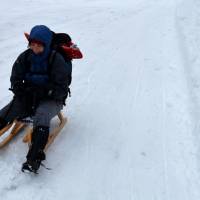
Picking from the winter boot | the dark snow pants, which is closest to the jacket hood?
the dark snow pants

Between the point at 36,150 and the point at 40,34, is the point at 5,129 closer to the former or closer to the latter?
the point at 36,150

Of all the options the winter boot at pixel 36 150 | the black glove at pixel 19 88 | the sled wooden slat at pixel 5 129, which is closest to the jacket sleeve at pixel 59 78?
the black glove at pixel 19 88

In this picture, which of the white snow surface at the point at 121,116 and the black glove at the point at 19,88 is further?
the black glove at the point at 19,88

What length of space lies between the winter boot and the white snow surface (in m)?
0.15

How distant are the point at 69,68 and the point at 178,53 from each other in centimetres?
380

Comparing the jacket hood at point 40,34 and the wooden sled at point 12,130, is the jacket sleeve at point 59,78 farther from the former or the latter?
the wooden sled at point 12,130

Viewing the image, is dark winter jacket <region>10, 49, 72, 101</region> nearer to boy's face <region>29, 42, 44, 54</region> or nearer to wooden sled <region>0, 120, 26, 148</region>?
boy's face <region>29, 42, 44, 54</region>

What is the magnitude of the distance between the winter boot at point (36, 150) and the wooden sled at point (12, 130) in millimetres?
522

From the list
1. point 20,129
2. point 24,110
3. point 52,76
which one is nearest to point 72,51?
point 52,76

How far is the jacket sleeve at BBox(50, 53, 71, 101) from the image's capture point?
4.62 meters

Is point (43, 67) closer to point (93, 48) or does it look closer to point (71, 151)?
point (71, 151)

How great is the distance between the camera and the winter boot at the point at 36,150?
4074mm

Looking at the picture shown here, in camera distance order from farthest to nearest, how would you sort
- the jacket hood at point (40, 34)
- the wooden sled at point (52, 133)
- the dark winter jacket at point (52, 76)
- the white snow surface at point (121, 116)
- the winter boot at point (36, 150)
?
the wooden sled at point (52, 133) → the dark winter jacket at point (52, 76) → the jacket hood at point (40, 34) → the white snow surface at point (121, 116) → the winter boot at point (36, 150)

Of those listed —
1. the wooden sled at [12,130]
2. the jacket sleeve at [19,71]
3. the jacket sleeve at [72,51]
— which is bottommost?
the wooden sled at [12,130]
